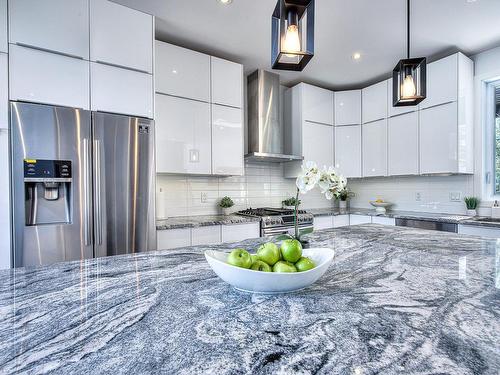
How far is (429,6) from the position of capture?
7.07 ft

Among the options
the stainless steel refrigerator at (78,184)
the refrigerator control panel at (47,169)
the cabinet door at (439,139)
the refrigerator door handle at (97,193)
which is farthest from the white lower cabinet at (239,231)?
the cabinet door at (439,139)

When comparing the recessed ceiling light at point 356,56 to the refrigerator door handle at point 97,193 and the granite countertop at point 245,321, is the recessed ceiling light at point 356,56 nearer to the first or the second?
the granite countertop at point 245,321

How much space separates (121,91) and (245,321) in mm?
2113

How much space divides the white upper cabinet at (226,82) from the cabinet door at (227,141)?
84 millimetres

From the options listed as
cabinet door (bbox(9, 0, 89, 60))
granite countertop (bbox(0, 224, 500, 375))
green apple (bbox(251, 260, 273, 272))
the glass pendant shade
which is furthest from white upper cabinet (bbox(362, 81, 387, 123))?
green apple (bbox(251, 260, 273, 272))

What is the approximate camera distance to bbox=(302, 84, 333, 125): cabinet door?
3.61 metres

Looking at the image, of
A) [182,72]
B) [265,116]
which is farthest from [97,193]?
[265,116]

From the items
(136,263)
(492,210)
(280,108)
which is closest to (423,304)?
(136,263)

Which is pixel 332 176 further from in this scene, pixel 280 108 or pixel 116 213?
pixel 280 108

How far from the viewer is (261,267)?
2.58 ft

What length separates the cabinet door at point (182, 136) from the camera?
2.58 m

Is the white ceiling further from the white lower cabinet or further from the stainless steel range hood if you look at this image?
the white lower cabinet

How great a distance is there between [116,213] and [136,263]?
1079mm

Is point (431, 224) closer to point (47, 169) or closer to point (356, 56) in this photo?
point (356, 56)
